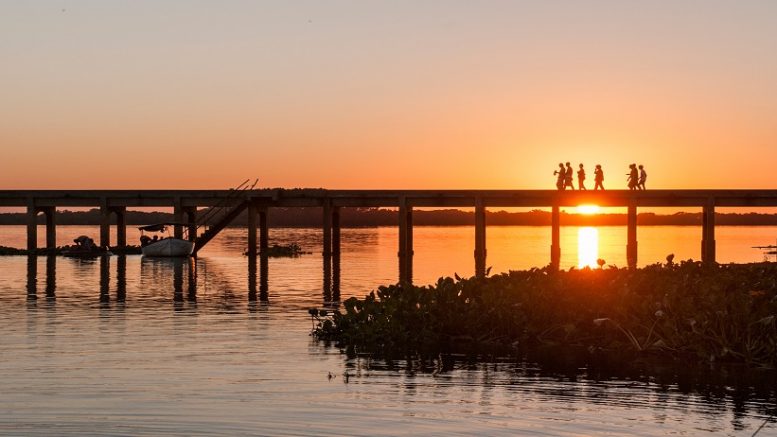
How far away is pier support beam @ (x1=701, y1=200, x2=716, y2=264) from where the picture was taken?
65750 millimetres

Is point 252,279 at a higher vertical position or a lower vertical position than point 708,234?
lower

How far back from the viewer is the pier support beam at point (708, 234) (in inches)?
2589

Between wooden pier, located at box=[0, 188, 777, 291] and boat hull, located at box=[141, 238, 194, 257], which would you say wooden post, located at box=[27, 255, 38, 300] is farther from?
boat hull, located at box=[141, 238, 194, 257]

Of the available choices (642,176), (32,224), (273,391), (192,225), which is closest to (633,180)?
(642,176)

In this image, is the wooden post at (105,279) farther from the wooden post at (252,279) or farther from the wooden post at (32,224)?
the wooden post at (32,224)

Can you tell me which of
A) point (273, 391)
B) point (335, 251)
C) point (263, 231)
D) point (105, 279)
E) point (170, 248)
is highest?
point (263, 231)

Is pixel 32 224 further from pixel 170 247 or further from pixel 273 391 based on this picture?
pixel 273 391

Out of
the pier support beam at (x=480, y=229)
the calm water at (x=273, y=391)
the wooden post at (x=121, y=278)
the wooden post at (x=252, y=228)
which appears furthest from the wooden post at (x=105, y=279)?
the pier support beam at (x=480, y=229)

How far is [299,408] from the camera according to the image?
19.6 m

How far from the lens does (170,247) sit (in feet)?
253

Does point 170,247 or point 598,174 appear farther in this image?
point 170,247

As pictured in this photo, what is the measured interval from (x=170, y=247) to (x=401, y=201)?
1634 cm

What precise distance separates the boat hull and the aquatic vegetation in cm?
4757

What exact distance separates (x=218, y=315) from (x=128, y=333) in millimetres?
5883
